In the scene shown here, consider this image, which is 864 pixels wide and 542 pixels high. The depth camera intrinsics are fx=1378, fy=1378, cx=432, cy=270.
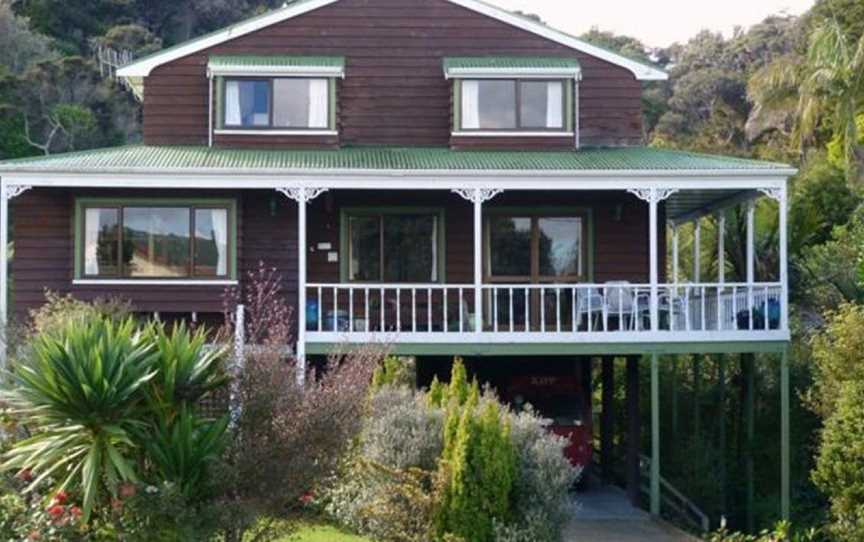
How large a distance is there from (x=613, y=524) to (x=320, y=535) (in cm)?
550

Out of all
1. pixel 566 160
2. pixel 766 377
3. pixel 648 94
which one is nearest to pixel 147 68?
pixel 566 160

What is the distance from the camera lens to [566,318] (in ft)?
79.2

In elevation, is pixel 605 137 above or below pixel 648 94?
below

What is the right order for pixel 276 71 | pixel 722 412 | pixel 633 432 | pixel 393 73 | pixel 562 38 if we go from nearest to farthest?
pixel 633 432 < pixel 276 71 < pixel 393 73 < pixel 562 38 < pixel 722 412

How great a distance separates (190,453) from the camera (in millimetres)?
14398

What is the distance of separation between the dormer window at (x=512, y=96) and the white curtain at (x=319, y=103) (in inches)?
87.6

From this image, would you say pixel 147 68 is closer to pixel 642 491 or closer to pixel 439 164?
pixel 439 164

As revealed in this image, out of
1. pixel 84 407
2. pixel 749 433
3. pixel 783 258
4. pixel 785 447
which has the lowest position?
pixel 749 433

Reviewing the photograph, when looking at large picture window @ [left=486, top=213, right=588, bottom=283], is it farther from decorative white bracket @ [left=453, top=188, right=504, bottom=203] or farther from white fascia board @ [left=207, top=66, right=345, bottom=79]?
white fascia board @ [left=207, top=66, right=345, bottom=79]

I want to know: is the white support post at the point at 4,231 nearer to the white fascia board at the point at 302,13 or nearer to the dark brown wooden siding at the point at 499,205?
the white fascia board at the point at 302,13

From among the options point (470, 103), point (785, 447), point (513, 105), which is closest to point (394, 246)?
point (470, 103)

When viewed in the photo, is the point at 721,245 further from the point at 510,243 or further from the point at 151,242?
the point at 151,242

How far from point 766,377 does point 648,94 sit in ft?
155

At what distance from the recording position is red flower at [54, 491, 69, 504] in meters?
14.3
